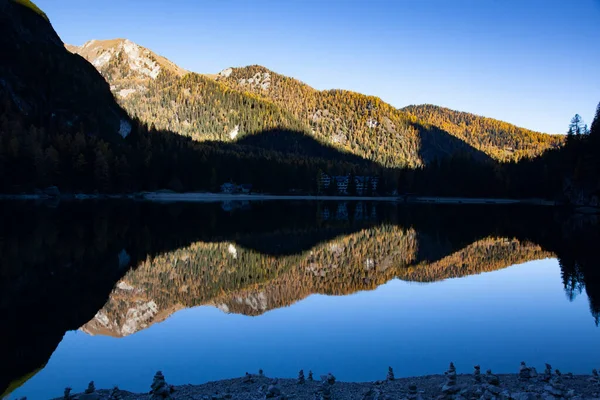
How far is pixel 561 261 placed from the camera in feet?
101

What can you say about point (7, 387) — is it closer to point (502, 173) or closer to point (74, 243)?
point (74, 243)

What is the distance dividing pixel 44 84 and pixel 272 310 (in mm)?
116783

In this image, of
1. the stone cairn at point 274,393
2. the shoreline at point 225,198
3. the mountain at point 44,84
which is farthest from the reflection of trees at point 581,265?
the mountain at point 44,84

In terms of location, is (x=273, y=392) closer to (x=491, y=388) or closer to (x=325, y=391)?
(x=325, y=391)

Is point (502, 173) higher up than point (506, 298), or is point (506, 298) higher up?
point (502, 173)

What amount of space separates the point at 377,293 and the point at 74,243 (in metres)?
20.4

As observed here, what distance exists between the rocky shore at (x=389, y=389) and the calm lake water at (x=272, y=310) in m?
1.10

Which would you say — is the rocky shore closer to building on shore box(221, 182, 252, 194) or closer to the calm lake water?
the calm lake water

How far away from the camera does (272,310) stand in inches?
740

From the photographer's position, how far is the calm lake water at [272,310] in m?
12.7

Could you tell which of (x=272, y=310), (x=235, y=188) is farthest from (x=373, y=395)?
(x=235, y=188)

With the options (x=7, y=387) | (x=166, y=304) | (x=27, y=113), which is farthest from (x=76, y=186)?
(x=7, y=387)

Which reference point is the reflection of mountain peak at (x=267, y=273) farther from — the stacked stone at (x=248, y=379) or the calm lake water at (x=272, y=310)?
the stacked stone at (x=248, y=379)

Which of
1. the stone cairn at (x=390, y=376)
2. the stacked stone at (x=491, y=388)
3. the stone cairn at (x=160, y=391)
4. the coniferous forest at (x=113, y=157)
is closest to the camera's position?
the stacked stone at (x=491, y=388)
